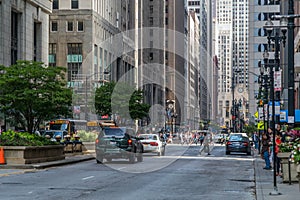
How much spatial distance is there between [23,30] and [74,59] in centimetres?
2682

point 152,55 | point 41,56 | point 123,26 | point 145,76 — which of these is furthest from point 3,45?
point 152,55

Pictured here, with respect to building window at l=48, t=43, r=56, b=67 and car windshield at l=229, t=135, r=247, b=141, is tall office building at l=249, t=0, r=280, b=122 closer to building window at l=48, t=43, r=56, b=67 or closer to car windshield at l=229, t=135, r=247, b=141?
building window at l=48, t=43, r=56, b=67

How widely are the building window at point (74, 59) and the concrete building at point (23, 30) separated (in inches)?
665

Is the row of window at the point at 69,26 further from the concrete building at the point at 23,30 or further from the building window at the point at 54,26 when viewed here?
the concrete building at the point at 23,30

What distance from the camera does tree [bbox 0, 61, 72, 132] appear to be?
38062 millimetres

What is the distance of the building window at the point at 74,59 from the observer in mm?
93750

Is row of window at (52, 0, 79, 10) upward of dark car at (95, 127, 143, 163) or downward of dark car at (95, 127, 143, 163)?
upward

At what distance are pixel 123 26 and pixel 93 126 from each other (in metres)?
40.8

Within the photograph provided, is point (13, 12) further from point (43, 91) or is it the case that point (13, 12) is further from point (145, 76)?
point (145, 76)

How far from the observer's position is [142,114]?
90.6 meters

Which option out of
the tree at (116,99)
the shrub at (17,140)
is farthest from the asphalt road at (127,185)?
the tree at (116,99)

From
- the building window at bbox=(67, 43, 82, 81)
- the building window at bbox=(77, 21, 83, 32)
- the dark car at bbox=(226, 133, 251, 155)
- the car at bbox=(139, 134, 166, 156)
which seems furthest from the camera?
the building window at bbox=(77, 21, 83, 32)

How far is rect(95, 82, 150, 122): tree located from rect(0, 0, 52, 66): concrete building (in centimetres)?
1033

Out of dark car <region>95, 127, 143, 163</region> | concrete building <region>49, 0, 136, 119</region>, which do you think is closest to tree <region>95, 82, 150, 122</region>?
concrete building <region>49, 0, 136, 119</region>
